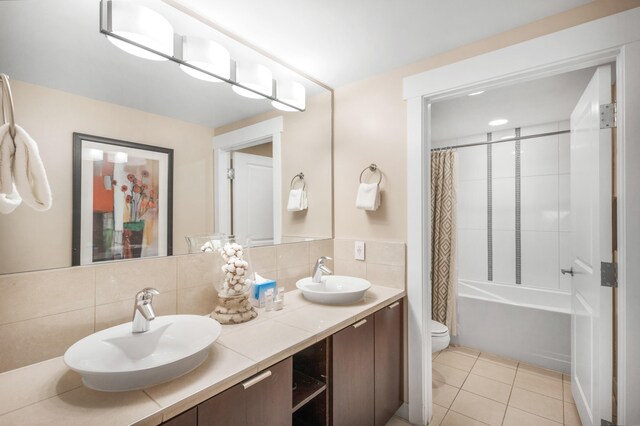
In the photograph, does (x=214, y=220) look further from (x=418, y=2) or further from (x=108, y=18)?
(x=418, y=2)

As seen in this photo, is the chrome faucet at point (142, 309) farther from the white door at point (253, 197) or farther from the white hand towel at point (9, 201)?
the white door at point (253, 197)

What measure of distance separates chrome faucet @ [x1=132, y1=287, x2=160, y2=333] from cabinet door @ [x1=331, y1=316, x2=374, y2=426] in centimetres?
77

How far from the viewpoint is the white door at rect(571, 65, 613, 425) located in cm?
137

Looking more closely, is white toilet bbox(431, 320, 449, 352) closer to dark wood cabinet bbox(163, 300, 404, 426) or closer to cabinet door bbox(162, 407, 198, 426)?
dark wood cabinet bbox(163, 300, 404, 426)

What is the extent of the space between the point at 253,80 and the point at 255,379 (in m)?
1.51

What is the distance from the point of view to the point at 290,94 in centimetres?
194

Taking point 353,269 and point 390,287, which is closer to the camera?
point 390,287

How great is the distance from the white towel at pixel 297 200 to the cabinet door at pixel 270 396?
1.10 metres

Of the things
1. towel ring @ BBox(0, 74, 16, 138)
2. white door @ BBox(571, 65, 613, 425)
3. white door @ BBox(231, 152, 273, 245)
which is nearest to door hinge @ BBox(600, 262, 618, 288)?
white door @ BBox(571, 65, 613, 425)

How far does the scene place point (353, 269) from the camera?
2109mm

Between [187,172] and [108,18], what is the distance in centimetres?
66

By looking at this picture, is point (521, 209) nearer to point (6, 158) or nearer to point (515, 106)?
point (515, 106)

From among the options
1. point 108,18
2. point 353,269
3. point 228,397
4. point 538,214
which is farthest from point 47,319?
point 538,214

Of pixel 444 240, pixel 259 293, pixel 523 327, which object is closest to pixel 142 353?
pixel 259 293
